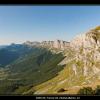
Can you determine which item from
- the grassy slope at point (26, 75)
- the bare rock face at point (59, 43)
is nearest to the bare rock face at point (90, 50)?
the bare rock face at point (59, 43)

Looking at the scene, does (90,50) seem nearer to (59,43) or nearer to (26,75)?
(26,75)

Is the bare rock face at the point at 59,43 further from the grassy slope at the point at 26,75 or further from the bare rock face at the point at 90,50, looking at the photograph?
the grassy slope at the point at 26,75

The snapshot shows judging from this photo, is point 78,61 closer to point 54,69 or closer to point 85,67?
point 85,67

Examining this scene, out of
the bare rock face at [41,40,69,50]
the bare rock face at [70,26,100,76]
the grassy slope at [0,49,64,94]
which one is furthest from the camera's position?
the bare rock face at [70,26,100,76]

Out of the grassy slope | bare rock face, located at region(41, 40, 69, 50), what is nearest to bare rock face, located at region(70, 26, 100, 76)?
bare rock face, located at region(41, 40, 69, 50)

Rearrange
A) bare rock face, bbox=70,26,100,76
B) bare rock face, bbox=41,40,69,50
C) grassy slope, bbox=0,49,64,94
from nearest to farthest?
grassy slope, bbox=0,49,64,94 → bare rock face, bbox=41,40,69,50 → bare rock face, bbox=70,26,100,76

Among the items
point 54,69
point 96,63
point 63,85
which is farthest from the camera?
point 54,69

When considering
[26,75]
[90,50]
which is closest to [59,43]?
[26,75]

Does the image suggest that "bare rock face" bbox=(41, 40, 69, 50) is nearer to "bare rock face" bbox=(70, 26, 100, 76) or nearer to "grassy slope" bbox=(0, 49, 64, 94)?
"bare rock face" bbox=(70, 26, 100, 76)

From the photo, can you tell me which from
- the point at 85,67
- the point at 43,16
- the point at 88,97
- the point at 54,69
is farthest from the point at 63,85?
the point at 88,97

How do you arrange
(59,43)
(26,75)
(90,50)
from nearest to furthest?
(90,50) < (26,75) < (59,43)

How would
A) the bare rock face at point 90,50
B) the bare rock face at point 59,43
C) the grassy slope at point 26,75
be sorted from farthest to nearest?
the bare rock face at point 90,50, the bare rock face at point 59,43, the grassy slope at point 26,75
